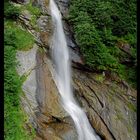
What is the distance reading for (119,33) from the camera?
2286 centimetres

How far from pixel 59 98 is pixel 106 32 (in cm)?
546

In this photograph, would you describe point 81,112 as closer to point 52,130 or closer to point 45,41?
point 52,130

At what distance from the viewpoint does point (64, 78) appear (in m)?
19.6

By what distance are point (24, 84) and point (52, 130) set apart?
7.35ft

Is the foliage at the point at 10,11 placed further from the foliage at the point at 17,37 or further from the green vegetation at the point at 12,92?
the green vegetation at the point at 12,92

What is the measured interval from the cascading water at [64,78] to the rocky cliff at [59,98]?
1.03 ft

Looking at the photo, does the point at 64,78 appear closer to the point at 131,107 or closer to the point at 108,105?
the point at 108,105

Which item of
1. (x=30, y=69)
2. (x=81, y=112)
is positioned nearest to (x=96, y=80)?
(x=81, y=112)

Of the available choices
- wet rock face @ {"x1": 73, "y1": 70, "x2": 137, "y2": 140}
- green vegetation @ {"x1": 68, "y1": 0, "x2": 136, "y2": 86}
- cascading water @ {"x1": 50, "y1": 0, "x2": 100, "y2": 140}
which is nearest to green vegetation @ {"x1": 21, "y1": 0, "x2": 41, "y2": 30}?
cascading water @ {"x1": 50, "y1": 0, "x2": 100, "y2": 140}

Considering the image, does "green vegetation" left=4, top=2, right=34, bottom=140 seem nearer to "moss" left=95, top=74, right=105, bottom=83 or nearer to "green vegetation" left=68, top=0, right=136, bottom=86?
"green vegetation" left=68, top=0, right=136, bottom=86

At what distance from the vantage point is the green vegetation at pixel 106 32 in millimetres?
20766

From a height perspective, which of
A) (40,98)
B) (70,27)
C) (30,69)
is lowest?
(40,98)

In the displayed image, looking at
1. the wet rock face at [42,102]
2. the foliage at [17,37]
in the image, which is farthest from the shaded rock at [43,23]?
the wet rock face at [42,102]

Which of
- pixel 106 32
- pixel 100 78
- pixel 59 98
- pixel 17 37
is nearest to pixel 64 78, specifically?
pixel 59 98
